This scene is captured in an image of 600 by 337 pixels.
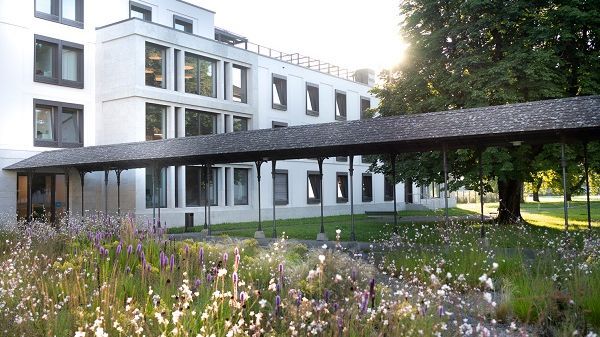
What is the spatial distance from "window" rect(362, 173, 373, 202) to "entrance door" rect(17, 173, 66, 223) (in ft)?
71.6

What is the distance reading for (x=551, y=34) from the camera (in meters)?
19.8

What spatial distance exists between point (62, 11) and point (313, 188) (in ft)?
58.9

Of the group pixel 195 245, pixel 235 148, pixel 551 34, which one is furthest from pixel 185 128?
pixel 195 245

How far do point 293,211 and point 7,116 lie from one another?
16565mm

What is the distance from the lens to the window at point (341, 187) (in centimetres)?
3912

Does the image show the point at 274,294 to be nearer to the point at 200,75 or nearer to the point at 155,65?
the point at 155,65

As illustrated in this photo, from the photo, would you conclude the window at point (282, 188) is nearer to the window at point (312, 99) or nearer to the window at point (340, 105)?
the window at point (312, 99)

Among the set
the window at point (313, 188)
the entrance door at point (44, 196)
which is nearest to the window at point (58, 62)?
the entrance door at point (44, 196)

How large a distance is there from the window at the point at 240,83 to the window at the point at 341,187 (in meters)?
9.92

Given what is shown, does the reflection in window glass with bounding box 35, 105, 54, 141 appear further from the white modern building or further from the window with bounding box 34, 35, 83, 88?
the window with bounding box 34, 35, 83, 88

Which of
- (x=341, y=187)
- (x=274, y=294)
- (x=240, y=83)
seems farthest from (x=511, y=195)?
(x=274, y=294)

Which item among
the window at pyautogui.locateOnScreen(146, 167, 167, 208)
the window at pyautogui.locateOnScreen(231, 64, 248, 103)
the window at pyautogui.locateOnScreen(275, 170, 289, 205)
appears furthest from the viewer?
the window at pyautogui.locateOnScreen(275, 170, 289, 205)

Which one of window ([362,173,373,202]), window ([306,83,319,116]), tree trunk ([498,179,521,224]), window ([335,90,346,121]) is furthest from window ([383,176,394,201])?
tree trunk ([498,179,521,224])

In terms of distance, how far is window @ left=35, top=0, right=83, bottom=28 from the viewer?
83.7 feet
